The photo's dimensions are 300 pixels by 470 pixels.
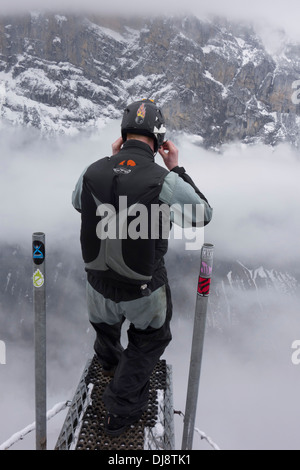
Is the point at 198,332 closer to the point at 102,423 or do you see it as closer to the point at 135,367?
the point at 135,367

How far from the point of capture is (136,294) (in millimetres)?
3621

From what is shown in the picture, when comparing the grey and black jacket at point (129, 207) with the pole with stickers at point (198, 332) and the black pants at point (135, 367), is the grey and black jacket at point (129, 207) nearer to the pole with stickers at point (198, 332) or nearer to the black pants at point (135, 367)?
the pole with stickers at point (198, 332)

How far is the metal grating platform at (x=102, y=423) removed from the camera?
3.86 metres

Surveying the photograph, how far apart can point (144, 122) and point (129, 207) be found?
3.55 feet

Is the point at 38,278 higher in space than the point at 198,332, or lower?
higher

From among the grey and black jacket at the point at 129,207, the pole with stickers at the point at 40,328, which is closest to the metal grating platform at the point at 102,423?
Result: the pole with stickers at the point at 40,328

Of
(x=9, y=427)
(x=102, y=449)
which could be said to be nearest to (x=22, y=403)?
(x=9, y=427)

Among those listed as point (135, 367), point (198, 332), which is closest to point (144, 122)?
point (198, 332)

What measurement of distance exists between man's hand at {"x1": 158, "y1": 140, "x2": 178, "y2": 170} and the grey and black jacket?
196 millimetres

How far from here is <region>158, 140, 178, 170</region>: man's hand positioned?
3.69 meters

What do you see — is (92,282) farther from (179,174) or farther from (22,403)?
(22,403)

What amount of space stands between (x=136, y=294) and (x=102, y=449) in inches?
73.5

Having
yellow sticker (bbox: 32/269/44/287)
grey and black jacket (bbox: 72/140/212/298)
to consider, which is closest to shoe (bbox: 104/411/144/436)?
grey and black jacket (bbox: 72/140/212/298)

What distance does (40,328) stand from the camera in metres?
3.48
